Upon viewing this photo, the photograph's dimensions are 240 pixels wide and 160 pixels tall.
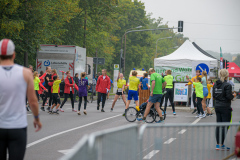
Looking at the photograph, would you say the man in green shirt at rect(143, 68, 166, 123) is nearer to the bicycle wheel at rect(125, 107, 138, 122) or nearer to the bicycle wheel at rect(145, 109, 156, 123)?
the bicycle wheel at rect(145, 109, 156, 123)

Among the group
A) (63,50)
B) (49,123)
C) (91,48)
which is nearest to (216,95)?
(49,123)

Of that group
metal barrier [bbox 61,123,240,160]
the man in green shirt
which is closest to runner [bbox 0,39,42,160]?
metal barrier [bbox 61,123,240,160]

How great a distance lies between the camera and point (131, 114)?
15.9 metres

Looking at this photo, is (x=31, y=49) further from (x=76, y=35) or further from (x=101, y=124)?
(x=101, y=124)

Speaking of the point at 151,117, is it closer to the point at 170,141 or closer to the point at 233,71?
the point at 170,141

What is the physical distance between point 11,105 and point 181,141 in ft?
6.59

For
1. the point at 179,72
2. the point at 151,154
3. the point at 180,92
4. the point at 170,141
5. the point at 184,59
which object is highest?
the point at 184,59

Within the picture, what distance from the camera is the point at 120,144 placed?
4496mm

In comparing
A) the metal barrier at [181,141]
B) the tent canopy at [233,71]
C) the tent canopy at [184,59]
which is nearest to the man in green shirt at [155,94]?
the metal barrier at [181,141]

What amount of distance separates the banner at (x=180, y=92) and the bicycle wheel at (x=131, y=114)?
9.27 meters

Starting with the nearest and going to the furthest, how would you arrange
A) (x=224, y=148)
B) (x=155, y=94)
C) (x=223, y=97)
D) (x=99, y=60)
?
(x=224, y=148) → (x=223, y=97) → (x=155, y=94) → (x=99, y=60)

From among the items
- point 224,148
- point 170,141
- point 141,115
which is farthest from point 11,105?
point 141,115

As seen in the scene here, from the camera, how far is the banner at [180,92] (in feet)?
81.5

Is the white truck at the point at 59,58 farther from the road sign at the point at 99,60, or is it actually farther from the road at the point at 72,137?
the road at the point at 72,137
